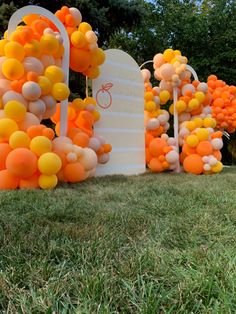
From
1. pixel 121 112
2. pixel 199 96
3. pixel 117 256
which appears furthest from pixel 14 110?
pixel 199 96

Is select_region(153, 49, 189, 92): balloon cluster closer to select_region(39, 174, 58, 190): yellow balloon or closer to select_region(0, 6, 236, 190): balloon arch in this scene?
select_region(0, 6, 236, 190): balloon arch

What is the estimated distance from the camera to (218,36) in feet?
38.7

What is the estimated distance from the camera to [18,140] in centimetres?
393

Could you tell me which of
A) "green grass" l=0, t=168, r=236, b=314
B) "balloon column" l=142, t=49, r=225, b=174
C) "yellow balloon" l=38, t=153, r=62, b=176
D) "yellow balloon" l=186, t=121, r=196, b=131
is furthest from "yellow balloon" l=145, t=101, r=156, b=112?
"green grass" l=0, t=168, r=236, b=314

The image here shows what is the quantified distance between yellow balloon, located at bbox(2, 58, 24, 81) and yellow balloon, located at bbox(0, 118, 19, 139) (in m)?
0.48

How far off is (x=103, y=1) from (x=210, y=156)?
4237 mm

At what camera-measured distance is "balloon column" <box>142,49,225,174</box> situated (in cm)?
609

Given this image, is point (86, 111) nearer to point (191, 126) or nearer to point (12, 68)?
point (12, 68)

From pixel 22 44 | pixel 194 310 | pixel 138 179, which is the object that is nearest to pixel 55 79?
pixel 22 44

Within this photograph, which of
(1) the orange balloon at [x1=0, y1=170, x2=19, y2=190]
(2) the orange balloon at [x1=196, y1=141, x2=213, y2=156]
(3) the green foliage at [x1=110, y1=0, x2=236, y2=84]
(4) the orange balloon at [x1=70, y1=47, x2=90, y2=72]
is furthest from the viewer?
(3) the green foliage at [x1=110, y1=0, x2=236, y2=84]

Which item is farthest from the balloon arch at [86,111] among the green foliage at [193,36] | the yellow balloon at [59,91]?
the green foliage at [193,36]

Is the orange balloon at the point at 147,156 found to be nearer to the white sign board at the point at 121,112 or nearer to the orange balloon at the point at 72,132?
the white sign board at the point at 121,112

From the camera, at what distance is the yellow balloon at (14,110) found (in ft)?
13.1

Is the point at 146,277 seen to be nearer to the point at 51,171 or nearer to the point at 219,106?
the point at 51,171
